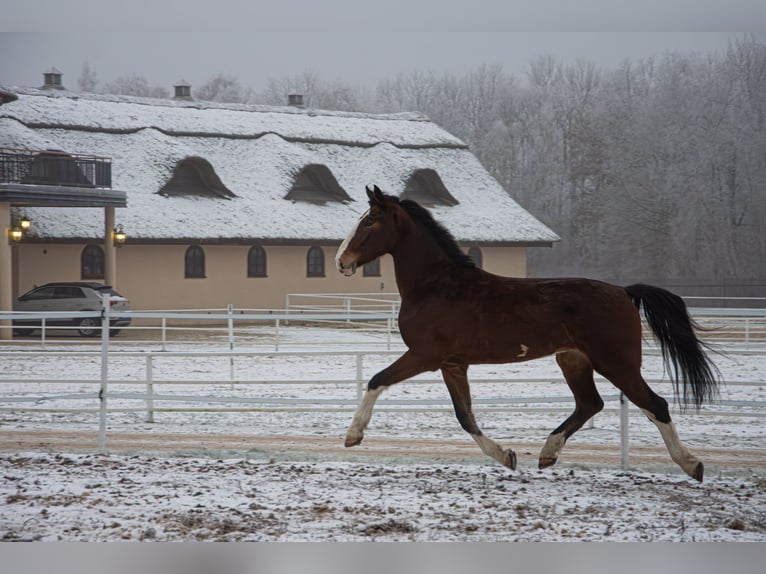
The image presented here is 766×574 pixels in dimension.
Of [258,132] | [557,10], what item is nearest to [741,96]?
[557,10]

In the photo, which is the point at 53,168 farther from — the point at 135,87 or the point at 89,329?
the point at 135,87

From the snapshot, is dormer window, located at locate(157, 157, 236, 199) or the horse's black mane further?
dormer window, located at locate(157, 157, 236, 199)

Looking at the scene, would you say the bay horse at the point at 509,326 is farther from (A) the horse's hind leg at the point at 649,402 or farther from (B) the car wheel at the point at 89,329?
(B) the car wheel at the point at 89,329

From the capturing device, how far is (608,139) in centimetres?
622

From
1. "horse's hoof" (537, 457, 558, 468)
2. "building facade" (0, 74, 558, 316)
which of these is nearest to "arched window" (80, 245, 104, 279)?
"building facade" (0, 74, 558, 316)

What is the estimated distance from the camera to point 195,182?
10891 mm

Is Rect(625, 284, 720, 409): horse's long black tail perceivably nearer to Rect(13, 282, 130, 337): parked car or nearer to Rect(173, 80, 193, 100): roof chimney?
Rect(173, 80, 193, 100): roof chimney

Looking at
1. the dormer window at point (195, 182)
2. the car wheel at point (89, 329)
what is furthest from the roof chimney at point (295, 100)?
the car wheel at point (89, 329)

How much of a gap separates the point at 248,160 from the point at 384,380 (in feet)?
21.4

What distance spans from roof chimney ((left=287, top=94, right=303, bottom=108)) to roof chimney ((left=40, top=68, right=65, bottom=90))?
63.1 inches

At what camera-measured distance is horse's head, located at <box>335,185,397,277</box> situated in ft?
15.9

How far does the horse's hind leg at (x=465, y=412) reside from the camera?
4.89 metres

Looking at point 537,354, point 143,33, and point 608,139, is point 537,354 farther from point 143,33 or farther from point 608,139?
point 143,33

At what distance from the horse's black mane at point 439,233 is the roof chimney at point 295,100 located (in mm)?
2069
